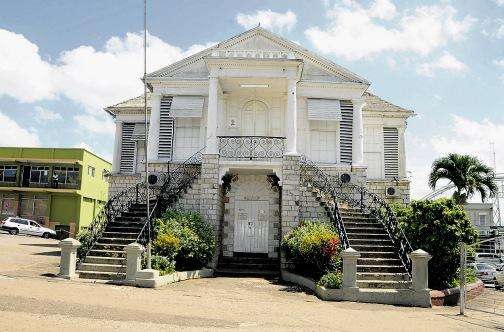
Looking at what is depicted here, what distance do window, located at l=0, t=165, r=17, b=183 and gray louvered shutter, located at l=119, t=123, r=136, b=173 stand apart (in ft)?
77.1

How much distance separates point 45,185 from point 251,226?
28950 mm

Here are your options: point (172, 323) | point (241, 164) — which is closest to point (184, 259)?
point (241, 164)

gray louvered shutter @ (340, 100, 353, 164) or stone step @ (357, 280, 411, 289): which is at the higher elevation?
gray louvered shutter @ (340, 100, 353, 164)

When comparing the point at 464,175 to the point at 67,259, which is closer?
the point at 67,259

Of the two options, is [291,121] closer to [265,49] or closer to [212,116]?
[212,116]

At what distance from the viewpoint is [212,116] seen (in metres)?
18.5

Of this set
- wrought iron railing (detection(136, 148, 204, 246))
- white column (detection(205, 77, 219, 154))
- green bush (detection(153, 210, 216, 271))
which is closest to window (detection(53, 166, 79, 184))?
wrought iron railing (detection(136, 148, 204, 246))

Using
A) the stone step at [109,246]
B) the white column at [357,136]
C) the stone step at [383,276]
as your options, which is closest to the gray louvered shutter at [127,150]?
the stone step at [109,246]

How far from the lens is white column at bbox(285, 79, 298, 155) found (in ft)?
59.5

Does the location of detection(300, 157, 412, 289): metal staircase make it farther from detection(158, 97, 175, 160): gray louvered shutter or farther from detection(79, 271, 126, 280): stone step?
detection(79, 271, 126, 280): stone step

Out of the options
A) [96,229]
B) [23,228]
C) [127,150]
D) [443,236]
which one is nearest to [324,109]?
[443,236]

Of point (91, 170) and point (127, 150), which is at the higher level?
point (91, 170)

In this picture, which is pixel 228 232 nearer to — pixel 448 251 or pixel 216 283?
pixel 216 283

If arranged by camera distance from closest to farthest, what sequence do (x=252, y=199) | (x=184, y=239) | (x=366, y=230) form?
1. (x=184, y=239)
2. (x=366, y=230)
3. (x=252, y=199)
